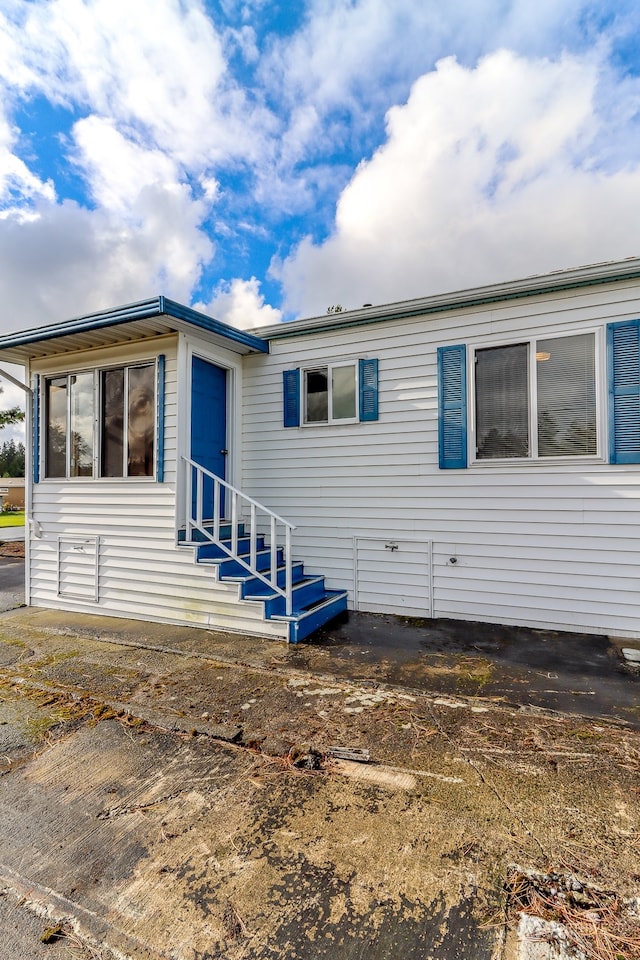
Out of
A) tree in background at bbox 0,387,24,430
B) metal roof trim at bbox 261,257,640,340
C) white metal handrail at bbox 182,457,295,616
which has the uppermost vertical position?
tree in background at bbox 0,387,24,430

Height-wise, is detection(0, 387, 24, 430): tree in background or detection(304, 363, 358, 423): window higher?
detection(0, 387, 24, 430): tree in background

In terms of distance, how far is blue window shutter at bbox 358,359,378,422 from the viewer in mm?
5312

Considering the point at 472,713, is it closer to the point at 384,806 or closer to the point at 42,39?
the point at 384,806

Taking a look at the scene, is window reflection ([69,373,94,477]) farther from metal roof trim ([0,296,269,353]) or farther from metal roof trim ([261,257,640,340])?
metal roof trim ([261,257,640,340])

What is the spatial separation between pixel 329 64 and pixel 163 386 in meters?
5.08

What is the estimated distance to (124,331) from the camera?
4906mm

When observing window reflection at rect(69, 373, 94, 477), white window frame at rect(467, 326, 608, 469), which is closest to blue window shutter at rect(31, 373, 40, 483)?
window reflection at rect(69, 373, 94, 477)

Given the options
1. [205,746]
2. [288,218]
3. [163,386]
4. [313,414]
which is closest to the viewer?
[205,746]

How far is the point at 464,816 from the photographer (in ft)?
6.38

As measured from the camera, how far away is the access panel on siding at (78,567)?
17.8 feet

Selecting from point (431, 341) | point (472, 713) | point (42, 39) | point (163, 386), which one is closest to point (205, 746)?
point (472, 713)

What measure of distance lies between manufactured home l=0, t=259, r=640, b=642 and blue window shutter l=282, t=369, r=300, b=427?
29 millimetres

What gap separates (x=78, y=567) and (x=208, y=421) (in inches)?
95.4

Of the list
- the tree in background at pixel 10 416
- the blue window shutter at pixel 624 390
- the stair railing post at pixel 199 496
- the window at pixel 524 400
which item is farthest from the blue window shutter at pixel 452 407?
the tree in background at pixel 10 416
